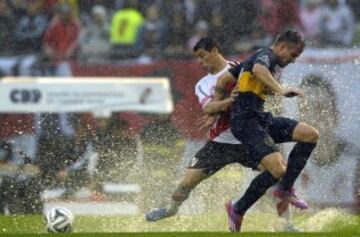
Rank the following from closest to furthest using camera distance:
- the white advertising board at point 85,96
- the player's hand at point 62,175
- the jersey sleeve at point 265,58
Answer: the jersey sleeve at point 265,58, the player's hand at point 62,175, the white advertising board at point 85,96

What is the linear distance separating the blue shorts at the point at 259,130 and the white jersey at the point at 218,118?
0.31 m

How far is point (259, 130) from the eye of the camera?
13344 mm

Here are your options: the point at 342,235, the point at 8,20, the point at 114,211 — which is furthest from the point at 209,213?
the point at 8,20

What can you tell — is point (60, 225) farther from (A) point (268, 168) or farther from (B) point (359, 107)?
(B) point (359, 107)

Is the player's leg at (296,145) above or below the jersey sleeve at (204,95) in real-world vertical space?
below

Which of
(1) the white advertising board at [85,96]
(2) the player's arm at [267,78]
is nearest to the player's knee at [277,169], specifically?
(2) the player's arm at [267,78]

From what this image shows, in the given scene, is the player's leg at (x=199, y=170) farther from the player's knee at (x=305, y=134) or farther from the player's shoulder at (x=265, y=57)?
the player's shoulder at (x=265, y=57)

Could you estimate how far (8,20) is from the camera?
20.0 meters

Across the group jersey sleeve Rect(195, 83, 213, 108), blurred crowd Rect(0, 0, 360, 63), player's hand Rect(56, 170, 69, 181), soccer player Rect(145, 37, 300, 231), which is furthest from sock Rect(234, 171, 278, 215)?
blurred crowd Rect(0, 0, 360, 63)

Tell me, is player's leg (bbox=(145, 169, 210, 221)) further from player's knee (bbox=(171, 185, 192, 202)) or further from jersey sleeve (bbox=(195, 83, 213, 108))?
jersey sleeve (bbox=(195, 83, 213, 108))

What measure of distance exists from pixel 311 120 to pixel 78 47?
3.91 metres

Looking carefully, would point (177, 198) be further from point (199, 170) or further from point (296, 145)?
point (296, 145)

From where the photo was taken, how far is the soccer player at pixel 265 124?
13.2m

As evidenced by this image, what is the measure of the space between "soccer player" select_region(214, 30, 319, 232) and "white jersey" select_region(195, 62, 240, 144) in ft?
0.45
